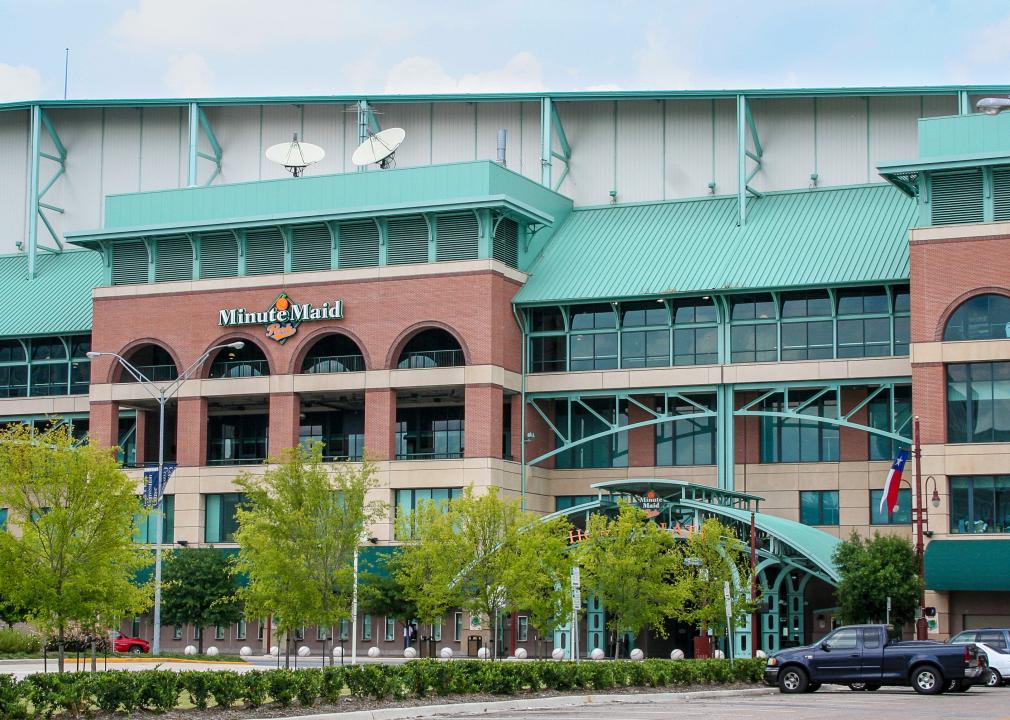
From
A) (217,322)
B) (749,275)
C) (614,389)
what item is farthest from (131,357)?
(749,275)

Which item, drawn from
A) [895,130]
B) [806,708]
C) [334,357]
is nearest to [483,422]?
[334,357]

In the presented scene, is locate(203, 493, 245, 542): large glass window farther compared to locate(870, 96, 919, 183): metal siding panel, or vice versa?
locate(870, 96, 919, 183): metal siding panel

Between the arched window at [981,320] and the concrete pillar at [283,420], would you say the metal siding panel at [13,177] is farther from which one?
the arched window at [981,320]

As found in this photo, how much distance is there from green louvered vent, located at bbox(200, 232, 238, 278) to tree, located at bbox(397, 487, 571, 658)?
26.9 m

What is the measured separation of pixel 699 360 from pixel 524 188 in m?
11.7

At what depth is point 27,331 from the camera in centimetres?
8181

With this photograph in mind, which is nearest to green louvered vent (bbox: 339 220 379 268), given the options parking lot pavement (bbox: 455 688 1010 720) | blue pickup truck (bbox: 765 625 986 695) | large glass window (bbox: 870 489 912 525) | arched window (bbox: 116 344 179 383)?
arched window (bbox: 116 344 179 383)

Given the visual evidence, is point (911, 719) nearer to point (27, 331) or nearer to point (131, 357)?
point (131, 357)

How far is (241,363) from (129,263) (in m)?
7.78

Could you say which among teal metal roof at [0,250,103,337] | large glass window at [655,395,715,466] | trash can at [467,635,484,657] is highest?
teal metal roof at [0,250,103,337]

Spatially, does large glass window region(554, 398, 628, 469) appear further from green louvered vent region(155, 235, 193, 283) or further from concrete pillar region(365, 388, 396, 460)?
green louvered vent region(155, 235, 193, 283)

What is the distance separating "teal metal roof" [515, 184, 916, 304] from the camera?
69125mm

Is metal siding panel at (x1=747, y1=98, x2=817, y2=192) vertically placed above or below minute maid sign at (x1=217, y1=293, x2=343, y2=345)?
above

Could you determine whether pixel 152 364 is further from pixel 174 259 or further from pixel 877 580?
pixel 877 580
